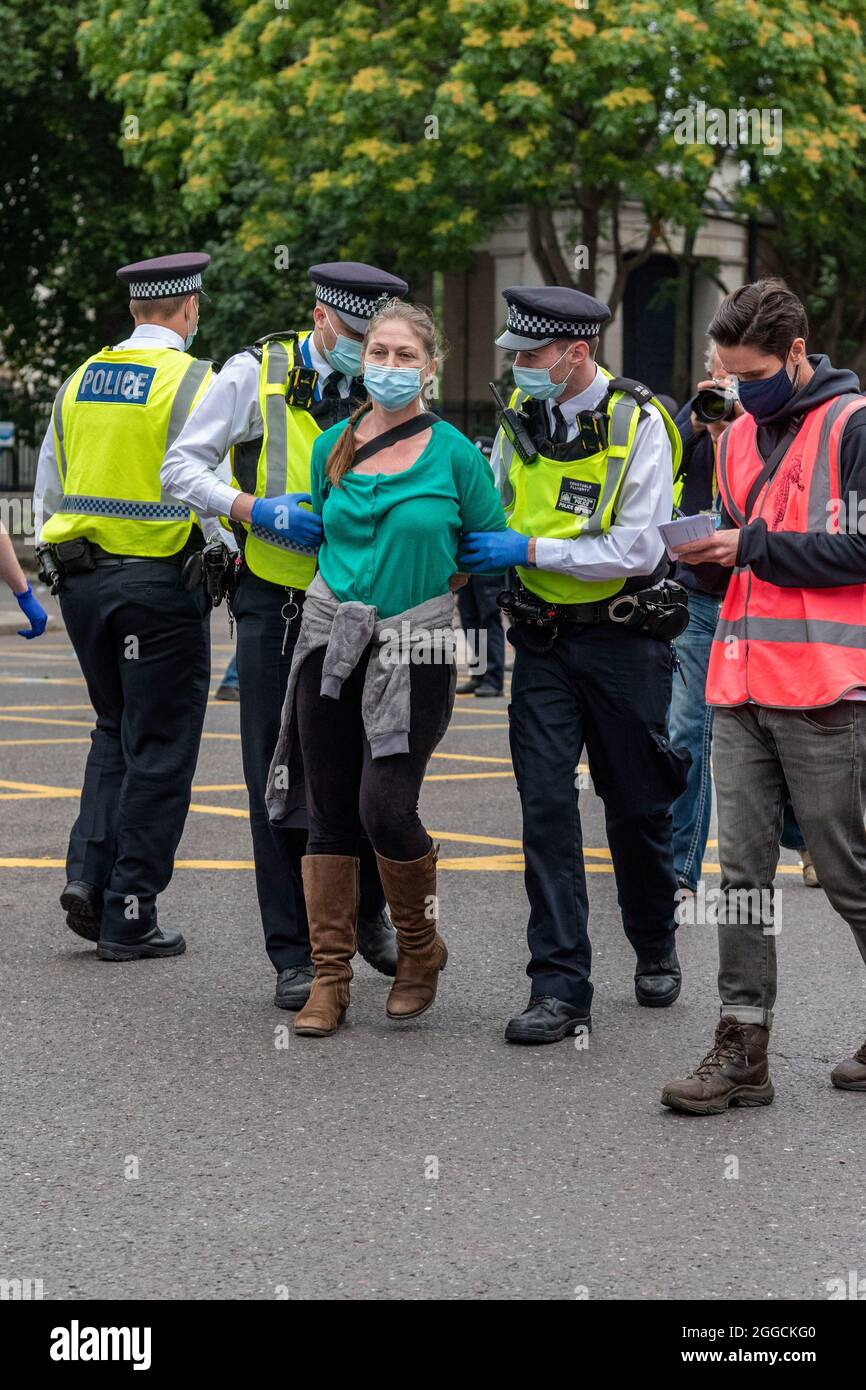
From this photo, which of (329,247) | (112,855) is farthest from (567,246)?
(112,855)

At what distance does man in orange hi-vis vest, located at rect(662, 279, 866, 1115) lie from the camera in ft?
15.6

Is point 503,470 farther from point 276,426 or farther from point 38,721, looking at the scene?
point 38,721

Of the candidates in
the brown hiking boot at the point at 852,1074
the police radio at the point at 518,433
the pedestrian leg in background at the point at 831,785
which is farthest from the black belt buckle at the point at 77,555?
the brown hiking boot at the point at 852,1074

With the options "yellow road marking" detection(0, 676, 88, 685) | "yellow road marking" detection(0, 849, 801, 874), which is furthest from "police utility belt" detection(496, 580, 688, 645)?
"yellow road marking" detection(0, 676, 88, 685)

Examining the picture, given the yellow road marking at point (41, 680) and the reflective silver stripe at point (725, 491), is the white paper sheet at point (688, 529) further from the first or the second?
the yellow road marking at point (41, 680)

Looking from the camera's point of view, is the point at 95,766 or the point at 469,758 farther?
the point at 469,758

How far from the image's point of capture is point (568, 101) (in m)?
22.4

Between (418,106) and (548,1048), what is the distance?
18.9m

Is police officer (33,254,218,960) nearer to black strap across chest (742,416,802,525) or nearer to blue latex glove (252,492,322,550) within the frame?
blue latex glove (252,492,322,550)

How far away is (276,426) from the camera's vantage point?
18.9 feet

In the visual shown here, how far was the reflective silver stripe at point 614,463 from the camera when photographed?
5.48 m

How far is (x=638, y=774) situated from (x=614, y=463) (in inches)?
34.0

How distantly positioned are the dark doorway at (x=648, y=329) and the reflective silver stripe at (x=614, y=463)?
2899cm

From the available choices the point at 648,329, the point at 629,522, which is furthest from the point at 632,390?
the point at 648,329
